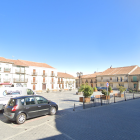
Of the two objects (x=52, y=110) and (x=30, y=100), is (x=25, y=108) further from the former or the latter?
(x=52, y=110)

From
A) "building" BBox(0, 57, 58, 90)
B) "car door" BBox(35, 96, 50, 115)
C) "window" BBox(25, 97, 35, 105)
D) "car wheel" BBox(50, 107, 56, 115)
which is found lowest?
"car wheel" BBox(50, 107, 56, 115)

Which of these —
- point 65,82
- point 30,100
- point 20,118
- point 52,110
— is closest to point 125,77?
point 65,82

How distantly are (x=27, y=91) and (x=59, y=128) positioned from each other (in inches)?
296

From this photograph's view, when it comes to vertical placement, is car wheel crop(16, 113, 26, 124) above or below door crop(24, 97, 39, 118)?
below

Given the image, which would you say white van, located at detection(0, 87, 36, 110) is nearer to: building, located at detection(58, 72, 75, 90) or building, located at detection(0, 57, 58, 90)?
building, located at detection(0, 57, 58, 90)

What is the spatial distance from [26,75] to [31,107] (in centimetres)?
2990

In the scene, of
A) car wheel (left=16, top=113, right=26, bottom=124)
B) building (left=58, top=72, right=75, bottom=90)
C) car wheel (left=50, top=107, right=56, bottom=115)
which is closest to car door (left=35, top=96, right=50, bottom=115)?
car wheel (left=50, top=107, right=56, bottom=115)

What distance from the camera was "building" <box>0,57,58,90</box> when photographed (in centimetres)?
3036

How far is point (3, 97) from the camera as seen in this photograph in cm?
1012

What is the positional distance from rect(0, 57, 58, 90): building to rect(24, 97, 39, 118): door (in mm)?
25823

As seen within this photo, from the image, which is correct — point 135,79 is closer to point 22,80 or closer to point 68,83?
point 68,83

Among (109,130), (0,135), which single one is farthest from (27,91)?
(109,130)

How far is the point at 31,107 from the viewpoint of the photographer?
24.2 ft

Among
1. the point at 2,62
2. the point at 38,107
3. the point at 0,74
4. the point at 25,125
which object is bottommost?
the point at 25,125
